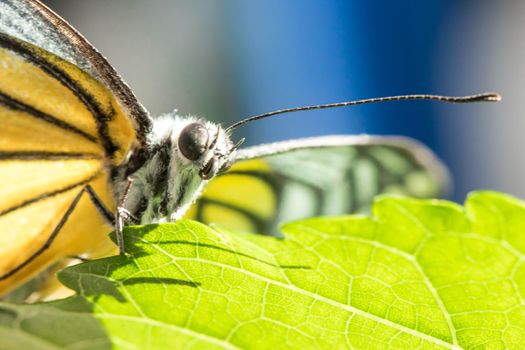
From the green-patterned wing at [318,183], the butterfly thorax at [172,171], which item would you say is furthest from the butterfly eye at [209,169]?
the green-patterned wing at [318,183]

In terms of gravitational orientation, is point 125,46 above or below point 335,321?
above

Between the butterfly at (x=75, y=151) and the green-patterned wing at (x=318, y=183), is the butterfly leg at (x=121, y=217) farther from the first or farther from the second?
the green-patterned wing at (x=318, y=183)

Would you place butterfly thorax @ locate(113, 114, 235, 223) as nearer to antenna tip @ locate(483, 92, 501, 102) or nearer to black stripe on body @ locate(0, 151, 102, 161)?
black stripe on body @ locate(0, 151, 102, 161)

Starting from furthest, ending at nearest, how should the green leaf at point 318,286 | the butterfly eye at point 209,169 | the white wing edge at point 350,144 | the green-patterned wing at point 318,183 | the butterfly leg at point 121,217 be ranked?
the green-patterned wing at point 318,183
the white wing edge at point 350,144
the butterfly eye at point 209,169
the butterfly leg at point 121,217
the green leaf at point 318,286

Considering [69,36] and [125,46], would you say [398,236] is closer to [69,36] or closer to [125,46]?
[69,36]

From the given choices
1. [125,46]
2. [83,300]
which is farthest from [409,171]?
[125,46]

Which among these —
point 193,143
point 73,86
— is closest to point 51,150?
point 73,86
